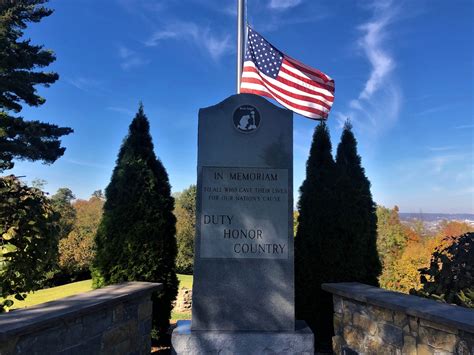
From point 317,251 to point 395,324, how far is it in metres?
2.42

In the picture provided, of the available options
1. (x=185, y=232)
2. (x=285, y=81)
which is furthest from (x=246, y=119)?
(x=185, y=232)

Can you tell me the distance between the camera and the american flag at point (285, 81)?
559cm

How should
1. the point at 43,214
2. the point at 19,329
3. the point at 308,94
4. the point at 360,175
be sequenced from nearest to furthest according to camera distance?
the point at 19,329
the point at 43,214
the point at 308,94
the point at 360,175

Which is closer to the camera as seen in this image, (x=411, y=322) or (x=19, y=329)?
(x=19, y=329)

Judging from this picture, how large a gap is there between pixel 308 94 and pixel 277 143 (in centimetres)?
218

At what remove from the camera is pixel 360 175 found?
6184 millimetres

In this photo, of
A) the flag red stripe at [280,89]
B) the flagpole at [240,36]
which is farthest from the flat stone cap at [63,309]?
the flag red stripe at [280,89]

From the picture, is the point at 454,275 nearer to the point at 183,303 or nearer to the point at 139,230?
the point at 139,230

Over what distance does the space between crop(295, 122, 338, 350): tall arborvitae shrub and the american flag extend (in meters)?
1.02

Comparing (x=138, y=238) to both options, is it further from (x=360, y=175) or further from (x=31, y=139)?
(x=31, y=139)

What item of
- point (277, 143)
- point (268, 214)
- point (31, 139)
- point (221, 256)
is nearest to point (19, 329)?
point (221, 256)

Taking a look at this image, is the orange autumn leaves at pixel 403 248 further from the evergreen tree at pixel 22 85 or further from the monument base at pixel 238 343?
the evergreen tree at pixel 22 85

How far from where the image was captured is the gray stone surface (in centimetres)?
360

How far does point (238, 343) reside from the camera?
3469mm
